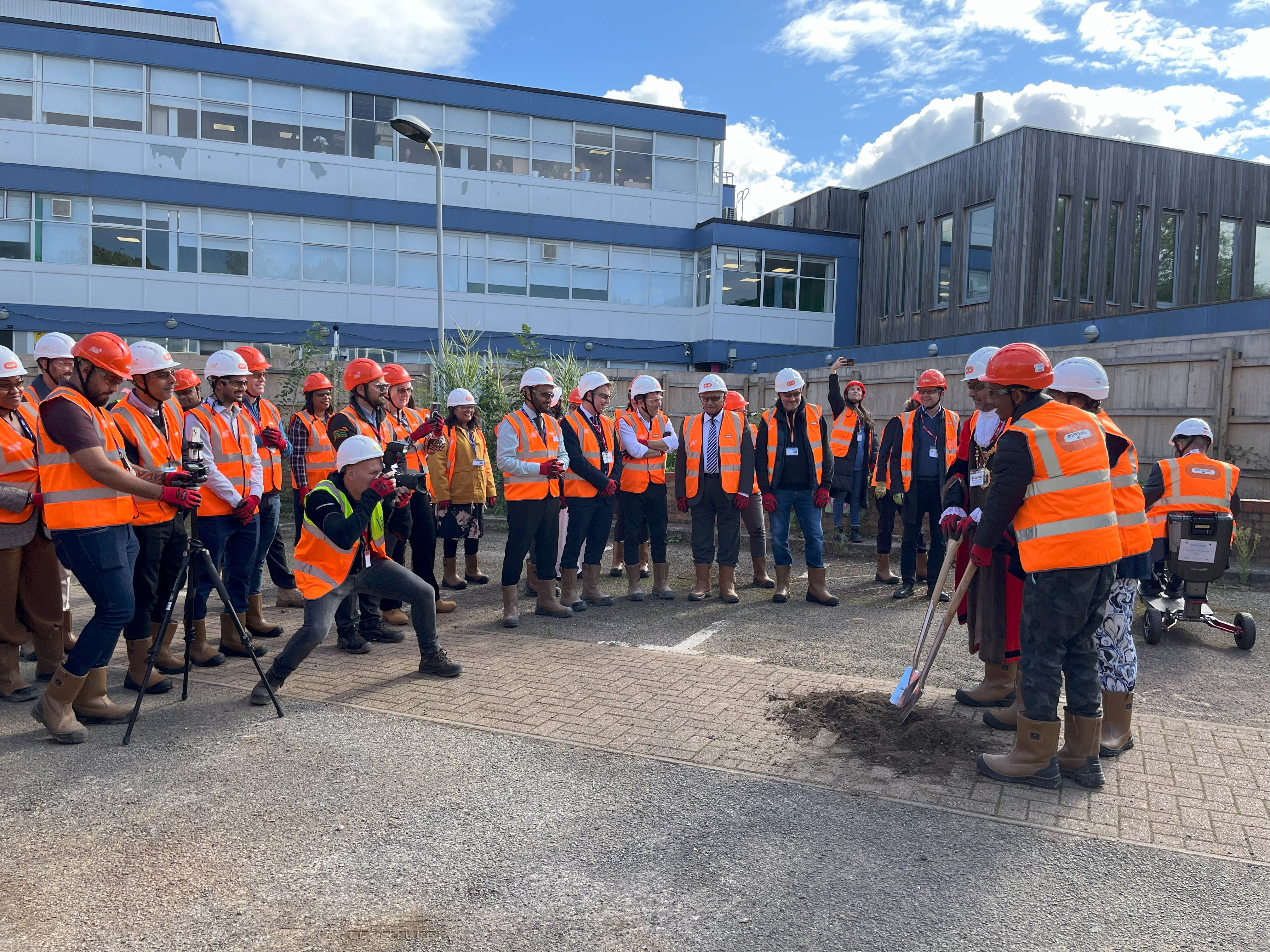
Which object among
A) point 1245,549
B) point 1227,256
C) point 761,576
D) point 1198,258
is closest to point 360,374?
point 761,576

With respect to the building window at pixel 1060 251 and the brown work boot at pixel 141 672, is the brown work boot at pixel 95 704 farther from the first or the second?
the building window at pixel 1060 251

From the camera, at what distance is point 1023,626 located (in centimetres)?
466

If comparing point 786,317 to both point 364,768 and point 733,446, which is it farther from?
point 364,768

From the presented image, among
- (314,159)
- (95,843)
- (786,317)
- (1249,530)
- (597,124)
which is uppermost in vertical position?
(597,124)

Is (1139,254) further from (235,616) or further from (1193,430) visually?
(235,616)

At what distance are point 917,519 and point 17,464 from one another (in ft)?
24.8

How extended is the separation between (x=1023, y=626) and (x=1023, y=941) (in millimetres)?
1841

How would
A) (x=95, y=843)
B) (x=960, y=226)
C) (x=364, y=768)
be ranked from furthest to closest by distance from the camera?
(x=960, y=226) → (x=364, y=768) → (x=95, y=843)

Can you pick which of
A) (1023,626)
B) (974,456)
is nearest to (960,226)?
(974,456)

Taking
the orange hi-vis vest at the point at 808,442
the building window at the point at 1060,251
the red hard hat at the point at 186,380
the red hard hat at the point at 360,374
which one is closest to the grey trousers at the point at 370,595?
the red hard hat at the point at 186,380

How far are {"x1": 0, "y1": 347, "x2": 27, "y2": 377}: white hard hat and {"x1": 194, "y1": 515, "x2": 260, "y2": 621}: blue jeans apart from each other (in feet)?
4.66

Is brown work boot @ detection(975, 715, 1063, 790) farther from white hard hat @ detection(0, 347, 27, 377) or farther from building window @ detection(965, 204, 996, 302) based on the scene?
building window @ detection(965, 204, 996, 302)

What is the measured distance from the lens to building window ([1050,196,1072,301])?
2502 centimetres

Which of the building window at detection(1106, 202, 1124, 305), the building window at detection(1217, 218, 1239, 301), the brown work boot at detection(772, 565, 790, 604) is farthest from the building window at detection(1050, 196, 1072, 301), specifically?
the brown work boot at detection(772, 565, 790, 604)
